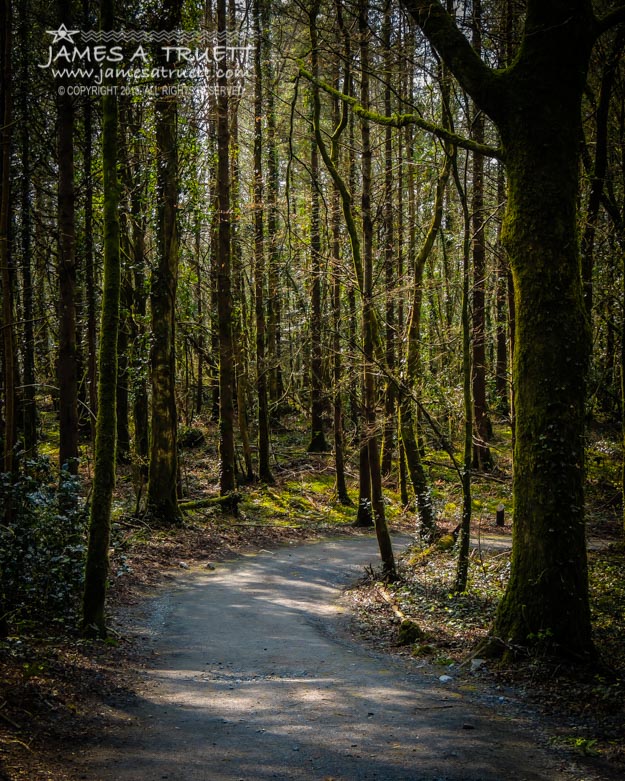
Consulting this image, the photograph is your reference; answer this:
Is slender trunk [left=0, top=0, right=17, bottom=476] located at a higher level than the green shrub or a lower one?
higher

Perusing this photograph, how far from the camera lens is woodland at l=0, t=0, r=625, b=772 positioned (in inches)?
290

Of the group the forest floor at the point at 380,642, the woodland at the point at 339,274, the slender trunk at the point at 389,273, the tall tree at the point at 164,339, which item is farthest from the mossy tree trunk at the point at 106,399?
the tall tree at the point at 164,339

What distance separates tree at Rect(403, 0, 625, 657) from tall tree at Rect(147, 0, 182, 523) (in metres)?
9.98

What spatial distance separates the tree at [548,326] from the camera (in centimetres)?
719

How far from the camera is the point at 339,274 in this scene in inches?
495

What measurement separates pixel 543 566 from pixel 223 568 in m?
8.43

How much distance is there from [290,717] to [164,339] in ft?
37.8

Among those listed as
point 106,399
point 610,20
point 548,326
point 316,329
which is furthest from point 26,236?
point 610,20

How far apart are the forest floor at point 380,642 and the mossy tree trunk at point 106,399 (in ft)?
2.35

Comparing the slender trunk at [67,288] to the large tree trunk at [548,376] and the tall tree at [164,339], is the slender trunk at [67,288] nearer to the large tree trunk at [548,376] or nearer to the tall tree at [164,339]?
the tall tree at [164,339]

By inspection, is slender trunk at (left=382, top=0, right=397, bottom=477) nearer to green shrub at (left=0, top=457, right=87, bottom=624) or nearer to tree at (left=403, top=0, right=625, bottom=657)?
tree at (left=403, top=0, right=625, bottom=657)

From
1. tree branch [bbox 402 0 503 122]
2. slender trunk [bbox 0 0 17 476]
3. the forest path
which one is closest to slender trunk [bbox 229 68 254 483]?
slender trunk [bbox 0 0 17 476]

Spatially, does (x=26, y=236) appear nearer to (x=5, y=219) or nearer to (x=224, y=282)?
(x=224, y=282)

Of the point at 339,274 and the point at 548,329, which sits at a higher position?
the point at 339,274
